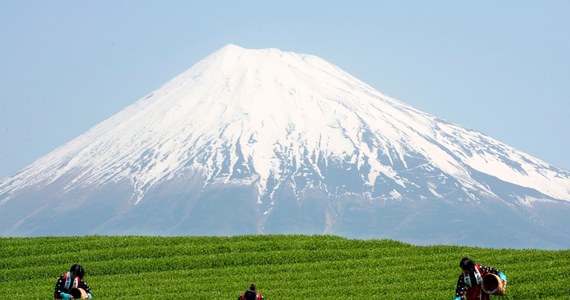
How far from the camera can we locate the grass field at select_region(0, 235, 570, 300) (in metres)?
32.6

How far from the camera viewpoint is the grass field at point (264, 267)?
3256cm

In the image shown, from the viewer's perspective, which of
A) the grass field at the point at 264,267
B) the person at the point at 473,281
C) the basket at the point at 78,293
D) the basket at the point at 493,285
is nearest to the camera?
the basket at the point at 493,285

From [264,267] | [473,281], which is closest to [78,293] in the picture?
[473,281]

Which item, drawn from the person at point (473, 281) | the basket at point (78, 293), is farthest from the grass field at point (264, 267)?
the basket at point (78, 293)

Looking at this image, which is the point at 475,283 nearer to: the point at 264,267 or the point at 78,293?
the point at 78,293

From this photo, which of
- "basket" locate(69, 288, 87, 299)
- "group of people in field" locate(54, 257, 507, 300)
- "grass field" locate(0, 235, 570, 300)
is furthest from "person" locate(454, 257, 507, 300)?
"basket" locate(69, 288, 87, 299)

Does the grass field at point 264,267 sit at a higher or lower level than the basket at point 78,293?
higher

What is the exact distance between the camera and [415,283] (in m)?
33.4

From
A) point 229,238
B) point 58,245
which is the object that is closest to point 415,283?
point 229,238

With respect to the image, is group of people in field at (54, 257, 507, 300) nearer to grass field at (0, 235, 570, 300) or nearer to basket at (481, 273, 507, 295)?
basket at (481, 273, 507, 295)

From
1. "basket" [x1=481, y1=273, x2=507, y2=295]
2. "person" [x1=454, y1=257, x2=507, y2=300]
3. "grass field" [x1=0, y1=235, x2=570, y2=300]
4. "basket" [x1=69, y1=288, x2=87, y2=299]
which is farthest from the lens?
"grass field" [x1=0, y1=235, x2=570, y2=300]

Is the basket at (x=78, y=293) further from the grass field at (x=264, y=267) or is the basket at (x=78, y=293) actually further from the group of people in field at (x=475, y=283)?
the grass field at (x=264, y=267)

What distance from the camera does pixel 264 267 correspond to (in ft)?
129

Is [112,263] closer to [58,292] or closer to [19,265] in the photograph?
[19,265]
